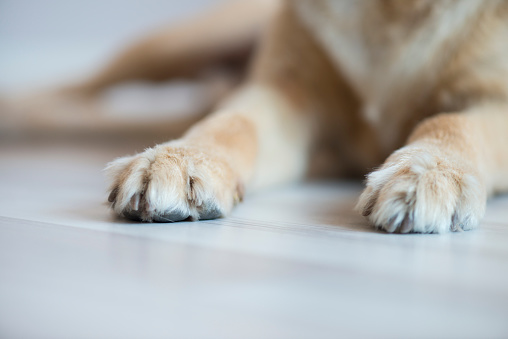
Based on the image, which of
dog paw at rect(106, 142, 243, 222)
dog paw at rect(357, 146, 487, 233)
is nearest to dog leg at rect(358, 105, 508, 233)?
dog paw at rect(357, 146, 487, 233)

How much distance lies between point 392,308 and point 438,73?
35.8 inches

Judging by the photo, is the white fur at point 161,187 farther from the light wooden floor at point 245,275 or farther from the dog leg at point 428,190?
the dog leg at point 428,190

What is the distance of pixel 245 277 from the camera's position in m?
→ 0.68

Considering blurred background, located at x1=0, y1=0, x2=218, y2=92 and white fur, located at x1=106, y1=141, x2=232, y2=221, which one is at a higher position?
blurred background, located at x1=0, y1=0, x2=218, y2=92

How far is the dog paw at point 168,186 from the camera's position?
2.83 ft

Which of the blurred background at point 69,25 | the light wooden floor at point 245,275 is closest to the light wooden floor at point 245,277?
the light wooden floor at point 245,275

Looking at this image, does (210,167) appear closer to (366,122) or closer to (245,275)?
(245,275)

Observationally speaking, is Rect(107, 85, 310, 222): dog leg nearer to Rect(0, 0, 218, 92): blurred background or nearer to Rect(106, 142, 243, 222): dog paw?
Rect(106, 142, 243, 222): dog paw

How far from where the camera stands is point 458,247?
81 centimetres

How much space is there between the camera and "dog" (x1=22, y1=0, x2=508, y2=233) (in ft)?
2.87

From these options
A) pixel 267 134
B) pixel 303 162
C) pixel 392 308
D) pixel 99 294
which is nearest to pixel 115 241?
pixel 99 294

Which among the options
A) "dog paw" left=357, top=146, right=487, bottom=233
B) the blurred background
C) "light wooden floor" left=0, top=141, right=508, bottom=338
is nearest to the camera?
"light wooden floor" left=0, top=141, right=508, bottom=338

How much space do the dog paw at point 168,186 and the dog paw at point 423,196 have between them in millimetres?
233

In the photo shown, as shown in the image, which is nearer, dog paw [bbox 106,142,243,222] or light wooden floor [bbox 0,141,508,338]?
light wooden floor [bbox 0,141,508,338]
